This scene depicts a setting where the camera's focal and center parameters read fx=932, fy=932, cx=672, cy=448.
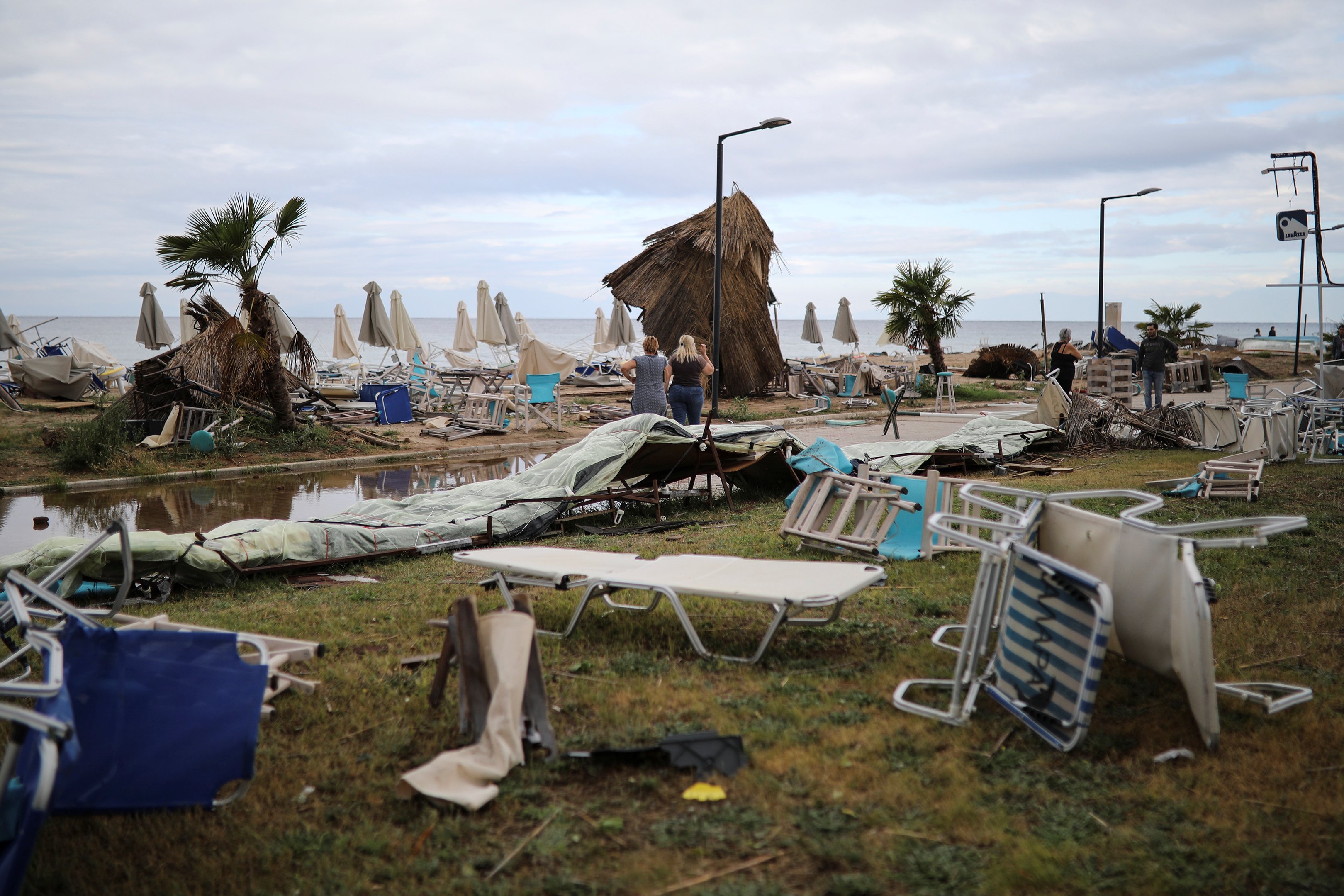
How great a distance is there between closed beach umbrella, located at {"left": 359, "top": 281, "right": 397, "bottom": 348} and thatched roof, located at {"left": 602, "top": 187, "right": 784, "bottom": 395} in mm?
5756

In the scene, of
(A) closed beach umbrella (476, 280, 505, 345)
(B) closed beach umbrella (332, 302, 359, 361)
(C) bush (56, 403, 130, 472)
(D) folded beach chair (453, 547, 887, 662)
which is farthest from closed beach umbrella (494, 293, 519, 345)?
(D) folded beach chair (453, 547, 887, 662)

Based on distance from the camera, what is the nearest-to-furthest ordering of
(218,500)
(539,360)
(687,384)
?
1. (218,500)
2. (687,384)
3. (539,360)

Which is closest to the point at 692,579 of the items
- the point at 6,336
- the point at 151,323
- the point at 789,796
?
the point at 789,796

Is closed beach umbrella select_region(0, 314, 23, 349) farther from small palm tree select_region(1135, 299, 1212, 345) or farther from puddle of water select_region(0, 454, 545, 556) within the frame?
small palm tree select_region(1135, 299, 1212, 345)

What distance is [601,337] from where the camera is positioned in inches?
1195

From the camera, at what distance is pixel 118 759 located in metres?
3.01

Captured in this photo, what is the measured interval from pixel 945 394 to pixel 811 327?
10154 millimetres

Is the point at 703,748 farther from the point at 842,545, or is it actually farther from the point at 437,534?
the point at 437,534

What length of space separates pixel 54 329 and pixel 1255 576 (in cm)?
13022

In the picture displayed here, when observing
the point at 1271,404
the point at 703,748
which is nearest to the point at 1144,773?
the point at 703,748

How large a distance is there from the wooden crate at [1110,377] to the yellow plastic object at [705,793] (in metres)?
16.2

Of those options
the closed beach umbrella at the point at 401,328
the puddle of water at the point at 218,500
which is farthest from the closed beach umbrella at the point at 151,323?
the puddle of water at the point at 218,500

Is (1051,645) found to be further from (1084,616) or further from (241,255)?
(241,255)

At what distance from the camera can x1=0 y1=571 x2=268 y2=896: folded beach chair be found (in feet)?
9.68
